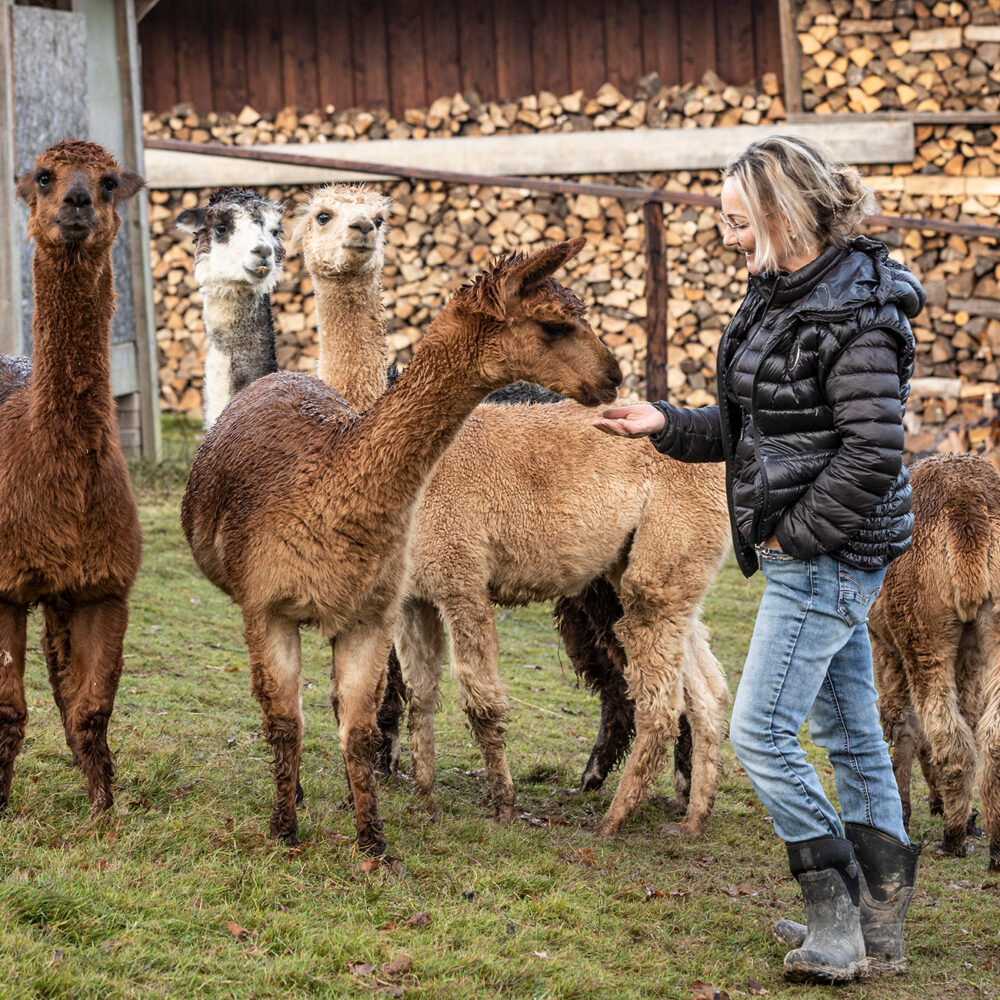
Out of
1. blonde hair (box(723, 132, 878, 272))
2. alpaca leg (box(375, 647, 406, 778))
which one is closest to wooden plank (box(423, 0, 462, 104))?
alpaca leg (box(375, 647, 406, 778))

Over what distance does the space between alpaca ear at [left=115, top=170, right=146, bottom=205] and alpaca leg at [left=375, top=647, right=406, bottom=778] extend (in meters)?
2.19

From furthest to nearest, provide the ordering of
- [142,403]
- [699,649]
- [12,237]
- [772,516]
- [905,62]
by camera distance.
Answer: [905,62]
[142,403]
[12,237]
[699,649]
[772,516]

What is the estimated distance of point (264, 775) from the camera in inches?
193

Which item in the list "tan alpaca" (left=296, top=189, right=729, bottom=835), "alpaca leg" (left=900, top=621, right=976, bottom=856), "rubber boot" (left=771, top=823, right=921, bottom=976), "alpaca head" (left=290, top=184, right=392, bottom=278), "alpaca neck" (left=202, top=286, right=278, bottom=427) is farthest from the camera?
"alpaca neck" (left=202, top=286, right=278, bottom=427)

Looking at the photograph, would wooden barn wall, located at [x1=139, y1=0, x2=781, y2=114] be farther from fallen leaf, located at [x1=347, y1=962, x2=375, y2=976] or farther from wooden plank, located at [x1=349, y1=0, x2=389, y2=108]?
fallen leaf, located at [x1=347, y1=962, x2=375, y2=976]

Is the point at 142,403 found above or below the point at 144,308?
below

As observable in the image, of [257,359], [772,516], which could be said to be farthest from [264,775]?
[772,516]

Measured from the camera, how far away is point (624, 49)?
12.7 metres

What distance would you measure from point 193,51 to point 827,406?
1187cm

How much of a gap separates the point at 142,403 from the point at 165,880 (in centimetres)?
717

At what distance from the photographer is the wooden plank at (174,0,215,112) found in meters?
13.5

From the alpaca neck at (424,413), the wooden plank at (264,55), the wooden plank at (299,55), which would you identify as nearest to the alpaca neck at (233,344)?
the alpaca neck at (424,413)

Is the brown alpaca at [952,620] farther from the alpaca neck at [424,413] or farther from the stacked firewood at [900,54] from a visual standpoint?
the stacked firewood at [900,54]

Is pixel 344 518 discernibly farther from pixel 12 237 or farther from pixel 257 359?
pixel 12 237
